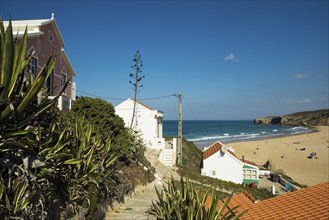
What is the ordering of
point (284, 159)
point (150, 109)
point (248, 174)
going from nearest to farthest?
point (248, 174)
point (150, 109)
point (284, 159)

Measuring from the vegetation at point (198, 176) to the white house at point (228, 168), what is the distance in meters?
1.47

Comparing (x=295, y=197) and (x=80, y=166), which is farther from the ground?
(x=80, y=166)

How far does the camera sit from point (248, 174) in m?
22.4

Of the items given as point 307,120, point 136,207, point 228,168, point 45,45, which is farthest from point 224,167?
point 307,120

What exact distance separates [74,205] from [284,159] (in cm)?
4222

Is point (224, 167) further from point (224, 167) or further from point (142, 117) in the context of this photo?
point (142, 117)

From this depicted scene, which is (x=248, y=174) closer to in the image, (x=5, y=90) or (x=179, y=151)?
(x=179, y=151)

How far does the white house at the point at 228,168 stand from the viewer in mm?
22344

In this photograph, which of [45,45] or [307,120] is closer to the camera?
[45,45]

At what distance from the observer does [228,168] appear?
22.8m

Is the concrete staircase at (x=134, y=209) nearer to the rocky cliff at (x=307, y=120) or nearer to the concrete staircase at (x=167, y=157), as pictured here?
the concrete staircase at (x=167, y=157)

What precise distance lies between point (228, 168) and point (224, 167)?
0.39 metres

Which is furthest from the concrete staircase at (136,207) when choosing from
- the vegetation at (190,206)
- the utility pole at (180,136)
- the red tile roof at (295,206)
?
the utility pole at (180,136)

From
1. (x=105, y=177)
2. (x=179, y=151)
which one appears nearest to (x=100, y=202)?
(x=105, y=177)
